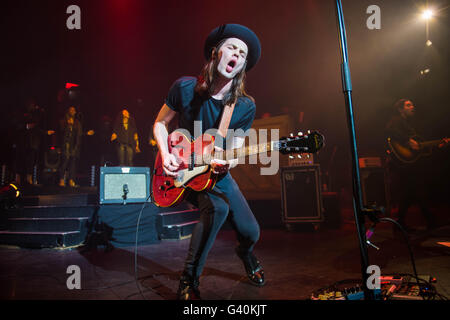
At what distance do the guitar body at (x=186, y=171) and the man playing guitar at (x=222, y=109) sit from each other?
0.07 meters

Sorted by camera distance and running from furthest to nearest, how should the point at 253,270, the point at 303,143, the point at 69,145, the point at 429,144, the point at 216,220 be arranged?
the point at 69,145
the point at 429,144
the point at 253,270
the point at 216,220
the point at 303,143

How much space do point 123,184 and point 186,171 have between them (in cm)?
324

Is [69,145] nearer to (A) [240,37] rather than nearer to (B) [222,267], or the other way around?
(B) [222,267]

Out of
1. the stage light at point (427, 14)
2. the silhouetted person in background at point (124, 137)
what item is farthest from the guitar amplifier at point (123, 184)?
the stage light at point (427, 14)

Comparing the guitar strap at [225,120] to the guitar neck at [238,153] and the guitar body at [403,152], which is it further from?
the guitar body at [403,152]

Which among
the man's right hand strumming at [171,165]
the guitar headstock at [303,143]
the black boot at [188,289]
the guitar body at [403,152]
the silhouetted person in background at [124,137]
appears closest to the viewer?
the guitar headstock at [303,143]

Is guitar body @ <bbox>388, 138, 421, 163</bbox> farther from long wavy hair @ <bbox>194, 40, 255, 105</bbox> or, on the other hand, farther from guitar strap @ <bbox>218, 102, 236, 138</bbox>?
guitar strap @ <bbox>218, 102, 236, 138</bbox>

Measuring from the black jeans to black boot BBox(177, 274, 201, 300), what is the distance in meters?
0.04

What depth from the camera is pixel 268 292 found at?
2266mm

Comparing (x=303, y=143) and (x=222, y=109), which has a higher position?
(x=222, y=109)

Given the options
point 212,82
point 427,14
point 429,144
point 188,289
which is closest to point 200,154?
point 212,82

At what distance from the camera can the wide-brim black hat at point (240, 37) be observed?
7.82 feet

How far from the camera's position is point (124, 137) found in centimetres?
821
